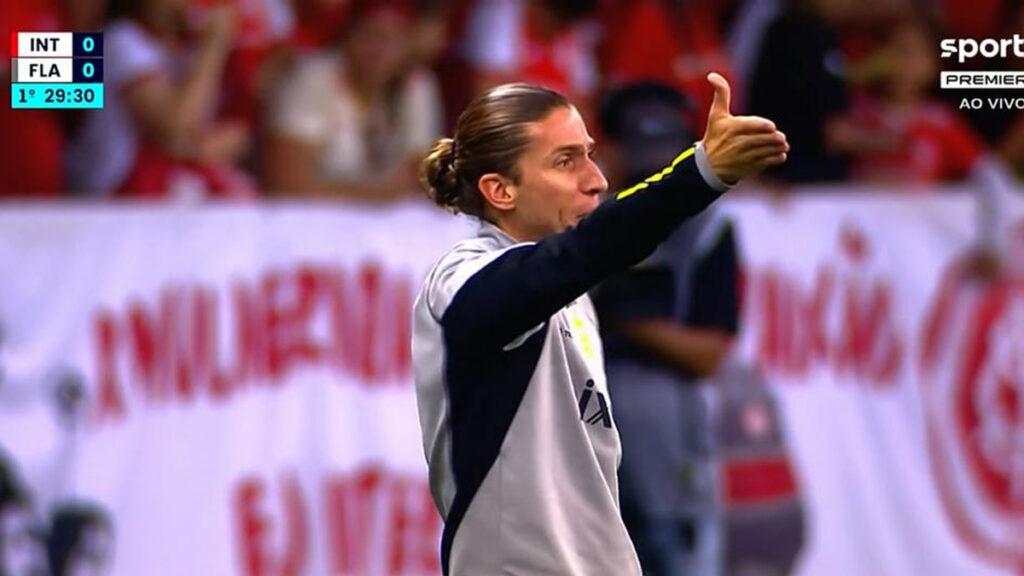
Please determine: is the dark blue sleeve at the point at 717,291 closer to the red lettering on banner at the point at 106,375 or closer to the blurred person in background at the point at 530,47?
the blurred person in background at the point at 530,47

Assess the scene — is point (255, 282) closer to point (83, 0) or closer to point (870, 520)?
point (83, 0)

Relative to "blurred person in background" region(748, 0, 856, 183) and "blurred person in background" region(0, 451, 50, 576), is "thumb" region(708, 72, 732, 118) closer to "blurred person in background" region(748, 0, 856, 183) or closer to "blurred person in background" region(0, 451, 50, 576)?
"blurred person in background" region(0, 451, 50, 576)

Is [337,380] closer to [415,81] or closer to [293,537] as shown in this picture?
[293,537]

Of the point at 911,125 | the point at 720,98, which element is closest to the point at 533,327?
the point at 720,98

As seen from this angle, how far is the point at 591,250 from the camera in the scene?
3199 millimetres

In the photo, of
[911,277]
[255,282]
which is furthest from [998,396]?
[255,282]

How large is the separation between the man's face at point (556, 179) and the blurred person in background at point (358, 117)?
13.1 ft

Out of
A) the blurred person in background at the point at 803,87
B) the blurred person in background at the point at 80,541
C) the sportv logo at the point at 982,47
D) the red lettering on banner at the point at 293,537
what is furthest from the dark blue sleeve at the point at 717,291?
the blurred person in background at the point at 80,541

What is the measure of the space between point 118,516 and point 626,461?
80.2 inches

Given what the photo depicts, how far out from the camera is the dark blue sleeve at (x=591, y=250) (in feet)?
10.5

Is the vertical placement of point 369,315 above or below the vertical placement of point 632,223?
above

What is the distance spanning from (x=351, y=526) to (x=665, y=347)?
1803 mm

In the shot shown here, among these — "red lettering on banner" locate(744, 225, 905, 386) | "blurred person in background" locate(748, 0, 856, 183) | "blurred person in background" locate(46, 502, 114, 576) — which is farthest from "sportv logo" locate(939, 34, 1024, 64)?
"blurred person in background" locate(46, 502, 114, 576)

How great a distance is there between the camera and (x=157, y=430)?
23.3ft
